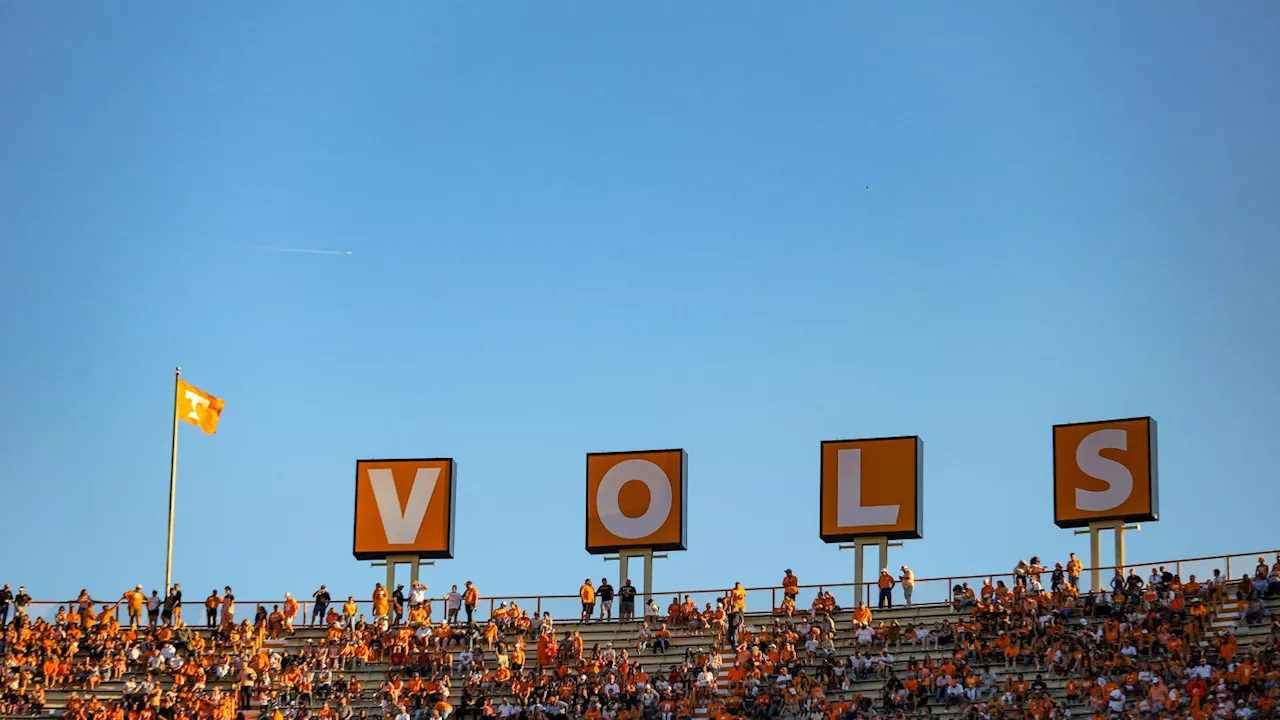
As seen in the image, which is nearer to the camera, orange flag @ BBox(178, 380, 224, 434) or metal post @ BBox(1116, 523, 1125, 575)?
metal post @ BBox(1116, 523, 1125, 575)

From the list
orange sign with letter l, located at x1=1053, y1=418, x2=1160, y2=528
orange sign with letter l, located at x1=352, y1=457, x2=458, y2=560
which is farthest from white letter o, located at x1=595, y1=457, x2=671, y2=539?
orange sign with letter l, located at x1=1053, y1=418, x2=1160, y2=528

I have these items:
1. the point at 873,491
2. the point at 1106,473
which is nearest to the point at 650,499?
the point at 873,491

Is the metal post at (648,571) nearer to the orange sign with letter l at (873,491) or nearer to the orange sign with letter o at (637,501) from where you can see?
the orange sign with letter o at (637,501)

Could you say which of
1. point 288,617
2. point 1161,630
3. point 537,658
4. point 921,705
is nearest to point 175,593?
point 288,617

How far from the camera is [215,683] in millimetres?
68750

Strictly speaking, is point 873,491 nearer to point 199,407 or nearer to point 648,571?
point 648,571

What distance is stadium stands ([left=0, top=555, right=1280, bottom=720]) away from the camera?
60750 millimetres

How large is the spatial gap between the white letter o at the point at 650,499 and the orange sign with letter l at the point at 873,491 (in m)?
4.60

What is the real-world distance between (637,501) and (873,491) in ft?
22.5

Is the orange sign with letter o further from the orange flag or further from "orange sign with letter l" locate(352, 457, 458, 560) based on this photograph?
the orange flag

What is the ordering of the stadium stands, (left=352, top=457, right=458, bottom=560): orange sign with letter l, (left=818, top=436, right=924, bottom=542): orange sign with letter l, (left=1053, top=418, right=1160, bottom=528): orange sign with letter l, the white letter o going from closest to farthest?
the stadium stands < (left=1053, top=418, right=1160, bottom=528): orange sign with letter l < (left=818, top=436, right=924, bottom=542): orange sign with letter l < the white letter o < (left=352, top=457, right=458, bottom=560): orange sign with letter l

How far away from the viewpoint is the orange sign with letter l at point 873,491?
7150 cm

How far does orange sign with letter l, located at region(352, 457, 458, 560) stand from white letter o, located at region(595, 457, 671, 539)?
4.54m

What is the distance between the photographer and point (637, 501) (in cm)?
7425
